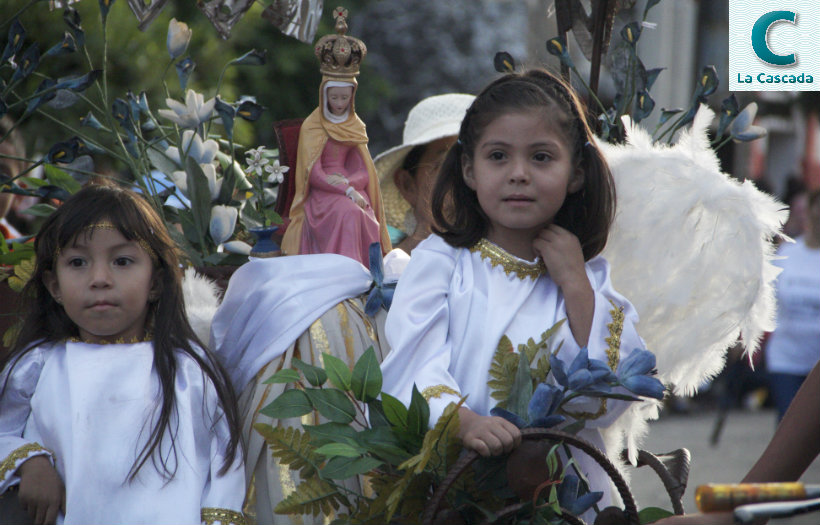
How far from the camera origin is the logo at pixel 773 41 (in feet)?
14.5

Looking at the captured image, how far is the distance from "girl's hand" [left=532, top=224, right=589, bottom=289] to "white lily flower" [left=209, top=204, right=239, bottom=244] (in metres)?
0.85

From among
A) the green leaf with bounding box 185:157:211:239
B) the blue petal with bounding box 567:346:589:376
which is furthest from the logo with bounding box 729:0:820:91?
the blue petal with bounding box 567:346:589:376

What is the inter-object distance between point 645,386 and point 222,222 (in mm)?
1252

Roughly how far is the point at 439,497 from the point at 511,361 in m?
0.39

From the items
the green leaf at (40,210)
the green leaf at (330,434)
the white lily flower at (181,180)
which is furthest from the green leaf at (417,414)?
the green leaf at (40,210)

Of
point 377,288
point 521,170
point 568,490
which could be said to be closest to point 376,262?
point 377,288

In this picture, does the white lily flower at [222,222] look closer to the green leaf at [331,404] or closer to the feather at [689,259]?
the green leaf at [331,404]

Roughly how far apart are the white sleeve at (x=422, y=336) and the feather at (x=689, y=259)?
54 centimetres

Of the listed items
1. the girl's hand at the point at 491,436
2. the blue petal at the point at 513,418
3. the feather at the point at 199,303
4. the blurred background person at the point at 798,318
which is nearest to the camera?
the girl's hand at the point at 491,436

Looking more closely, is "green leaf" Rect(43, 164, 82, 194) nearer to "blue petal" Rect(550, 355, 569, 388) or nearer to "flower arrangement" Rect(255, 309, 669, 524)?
"flower arrangement" Rect(255, 309, 669, 524)

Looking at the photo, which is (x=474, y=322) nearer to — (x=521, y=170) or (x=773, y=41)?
(x=521, y=170)

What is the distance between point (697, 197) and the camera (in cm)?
245

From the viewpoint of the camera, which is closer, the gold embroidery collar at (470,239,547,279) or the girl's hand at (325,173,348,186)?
the gold embroidery collar at (470,239,547,279)

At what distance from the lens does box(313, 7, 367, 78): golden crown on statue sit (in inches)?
101
